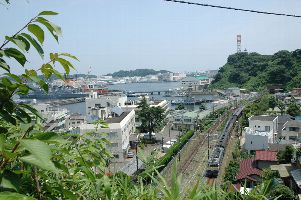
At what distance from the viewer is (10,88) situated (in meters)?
0.79

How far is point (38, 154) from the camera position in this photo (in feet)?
1.65

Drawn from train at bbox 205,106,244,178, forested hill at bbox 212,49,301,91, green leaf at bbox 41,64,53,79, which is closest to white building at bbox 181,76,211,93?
forested hill at bbox 212,49,301,91

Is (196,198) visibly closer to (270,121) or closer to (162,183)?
(162,183)

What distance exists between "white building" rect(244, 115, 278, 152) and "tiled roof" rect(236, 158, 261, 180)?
10.4ft

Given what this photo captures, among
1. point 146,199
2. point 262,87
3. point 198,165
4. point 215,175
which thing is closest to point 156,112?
point 198,165

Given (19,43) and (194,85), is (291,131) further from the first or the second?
(194,85)

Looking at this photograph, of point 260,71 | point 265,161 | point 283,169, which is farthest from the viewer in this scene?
point 260,71

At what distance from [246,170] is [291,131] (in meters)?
6.51

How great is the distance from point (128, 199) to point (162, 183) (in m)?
0.19

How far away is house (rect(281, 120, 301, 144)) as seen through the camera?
1902 centimetres

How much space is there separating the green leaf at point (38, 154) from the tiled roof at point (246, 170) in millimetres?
13780

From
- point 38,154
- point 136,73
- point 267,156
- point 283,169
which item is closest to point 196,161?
point 267,156

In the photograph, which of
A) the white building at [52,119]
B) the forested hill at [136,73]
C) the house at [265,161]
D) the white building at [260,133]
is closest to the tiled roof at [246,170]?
the house at [265,161]

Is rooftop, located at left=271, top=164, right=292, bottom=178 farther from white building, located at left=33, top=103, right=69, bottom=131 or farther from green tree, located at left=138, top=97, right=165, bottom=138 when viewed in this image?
green tree, located at left=138, top=97, right=165, bottom=138
